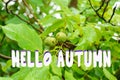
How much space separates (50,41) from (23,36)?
0.31 ft

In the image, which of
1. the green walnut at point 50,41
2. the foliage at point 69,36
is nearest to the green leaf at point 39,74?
the foliage at point 69,36

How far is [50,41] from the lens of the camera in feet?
3.34

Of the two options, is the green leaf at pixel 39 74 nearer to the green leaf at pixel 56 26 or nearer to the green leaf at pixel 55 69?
the green leaf at pixel 55 69

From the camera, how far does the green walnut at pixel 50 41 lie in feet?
3.33

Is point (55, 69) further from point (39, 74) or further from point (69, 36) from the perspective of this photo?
point (69, 36)

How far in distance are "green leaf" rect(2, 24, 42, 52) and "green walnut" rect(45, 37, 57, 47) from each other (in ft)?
0.16

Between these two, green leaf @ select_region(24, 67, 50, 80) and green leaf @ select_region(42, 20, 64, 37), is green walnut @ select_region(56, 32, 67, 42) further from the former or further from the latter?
green leaf @ select_region(24, 67, 50, 80)

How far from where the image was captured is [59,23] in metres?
0.99

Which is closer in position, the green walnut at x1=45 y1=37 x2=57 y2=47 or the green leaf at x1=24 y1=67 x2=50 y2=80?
the green leaf at x1=24 y1=67 x2=50 y2=80

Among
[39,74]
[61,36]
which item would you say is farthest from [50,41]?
[39,74]

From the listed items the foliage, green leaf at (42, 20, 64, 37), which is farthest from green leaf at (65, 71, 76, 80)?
green leaf at (42, 20, 64, 37)

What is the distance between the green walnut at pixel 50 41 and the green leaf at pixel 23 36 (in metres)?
0.05

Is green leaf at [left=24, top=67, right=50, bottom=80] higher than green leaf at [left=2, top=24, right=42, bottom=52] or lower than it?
lower

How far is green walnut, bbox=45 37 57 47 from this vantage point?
1.01m
